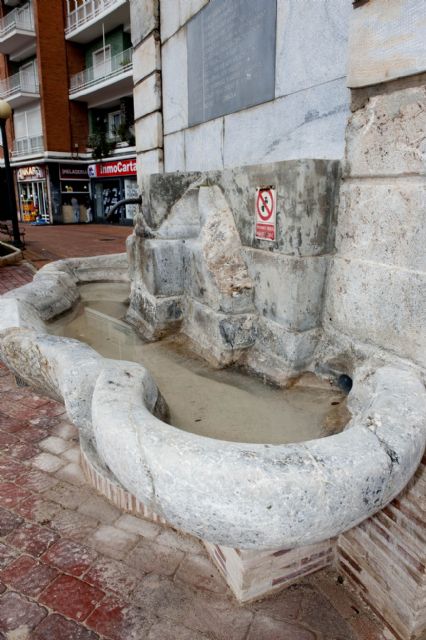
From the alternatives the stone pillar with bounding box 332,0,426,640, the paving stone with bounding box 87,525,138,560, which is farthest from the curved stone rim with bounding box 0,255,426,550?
the paving stone with bounding box 87,525,138,560

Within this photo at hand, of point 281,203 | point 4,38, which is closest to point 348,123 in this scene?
point 281,203

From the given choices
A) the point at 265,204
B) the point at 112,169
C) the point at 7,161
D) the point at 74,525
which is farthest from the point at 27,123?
the point at 74,525

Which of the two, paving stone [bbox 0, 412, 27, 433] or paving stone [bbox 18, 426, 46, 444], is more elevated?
paving stone [bbox 0, 412, 27, 433]

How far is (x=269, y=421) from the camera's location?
1.75 m

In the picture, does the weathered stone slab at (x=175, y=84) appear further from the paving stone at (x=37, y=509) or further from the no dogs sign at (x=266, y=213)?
the paving stone at (x=37, y=509)

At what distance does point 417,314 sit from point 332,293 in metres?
0.46

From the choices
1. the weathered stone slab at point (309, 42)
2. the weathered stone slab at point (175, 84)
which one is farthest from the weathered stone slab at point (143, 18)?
the weathered stone slab at point (309, 42)

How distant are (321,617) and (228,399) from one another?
958mm

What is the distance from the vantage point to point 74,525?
2.21 metres

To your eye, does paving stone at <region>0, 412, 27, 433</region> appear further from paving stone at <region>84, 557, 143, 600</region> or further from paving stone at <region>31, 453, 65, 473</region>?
paving stone at <region>84, 557, 143, 600</region>

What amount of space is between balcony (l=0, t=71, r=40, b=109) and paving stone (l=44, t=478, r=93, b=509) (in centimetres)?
2401

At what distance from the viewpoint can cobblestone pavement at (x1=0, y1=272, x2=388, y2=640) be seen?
1683mm

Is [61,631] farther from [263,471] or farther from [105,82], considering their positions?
[105,82]

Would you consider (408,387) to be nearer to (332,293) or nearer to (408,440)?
(408,440)
